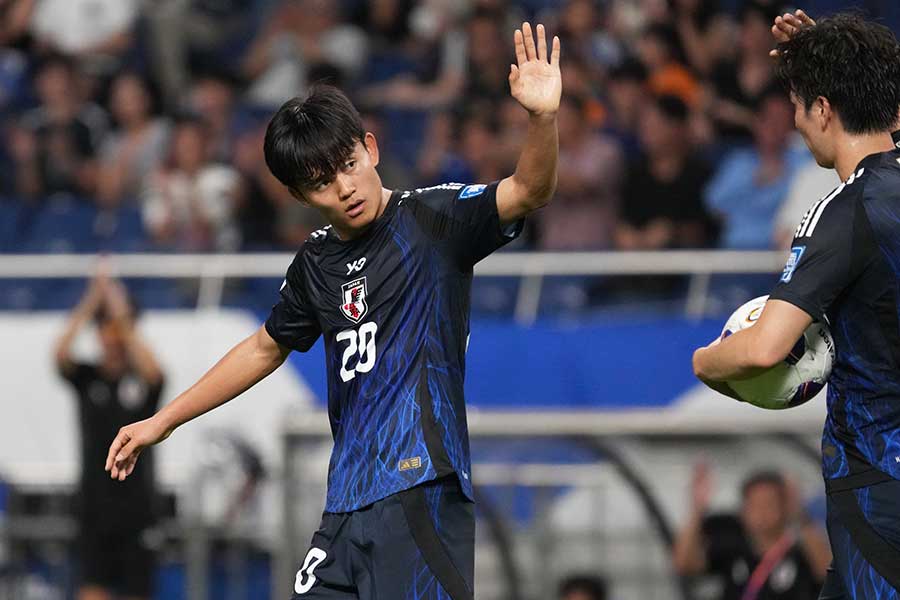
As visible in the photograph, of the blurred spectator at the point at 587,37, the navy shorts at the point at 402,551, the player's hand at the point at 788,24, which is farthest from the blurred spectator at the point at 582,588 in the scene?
the blurred spectator at the point at 587,37

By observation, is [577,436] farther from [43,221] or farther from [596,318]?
[43,221]

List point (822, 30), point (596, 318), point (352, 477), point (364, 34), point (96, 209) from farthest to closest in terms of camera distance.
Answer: point (364, 34)
point (96, 209)
point (596, 318)
point (352, 477)
point (822, 30)

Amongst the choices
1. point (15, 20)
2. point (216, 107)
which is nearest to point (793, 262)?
point (216, 107)

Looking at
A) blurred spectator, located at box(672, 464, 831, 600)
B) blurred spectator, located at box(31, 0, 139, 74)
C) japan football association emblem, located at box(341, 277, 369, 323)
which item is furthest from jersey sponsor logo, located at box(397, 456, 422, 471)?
blurred spectator, located at box(31, 0, 139, 74)

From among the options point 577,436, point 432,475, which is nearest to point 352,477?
point 432,475

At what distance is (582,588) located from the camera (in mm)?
7832

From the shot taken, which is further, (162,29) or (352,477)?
(162,29)

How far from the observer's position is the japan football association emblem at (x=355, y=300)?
14.5 feet

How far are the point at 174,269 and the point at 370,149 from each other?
557cm

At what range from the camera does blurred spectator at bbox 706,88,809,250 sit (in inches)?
365

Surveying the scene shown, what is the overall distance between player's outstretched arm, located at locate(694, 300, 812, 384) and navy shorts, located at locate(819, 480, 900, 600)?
454mm

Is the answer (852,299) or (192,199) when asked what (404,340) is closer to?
(852,299)

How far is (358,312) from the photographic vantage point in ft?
14.5

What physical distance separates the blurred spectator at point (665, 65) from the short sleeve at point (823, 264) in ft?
20.8
